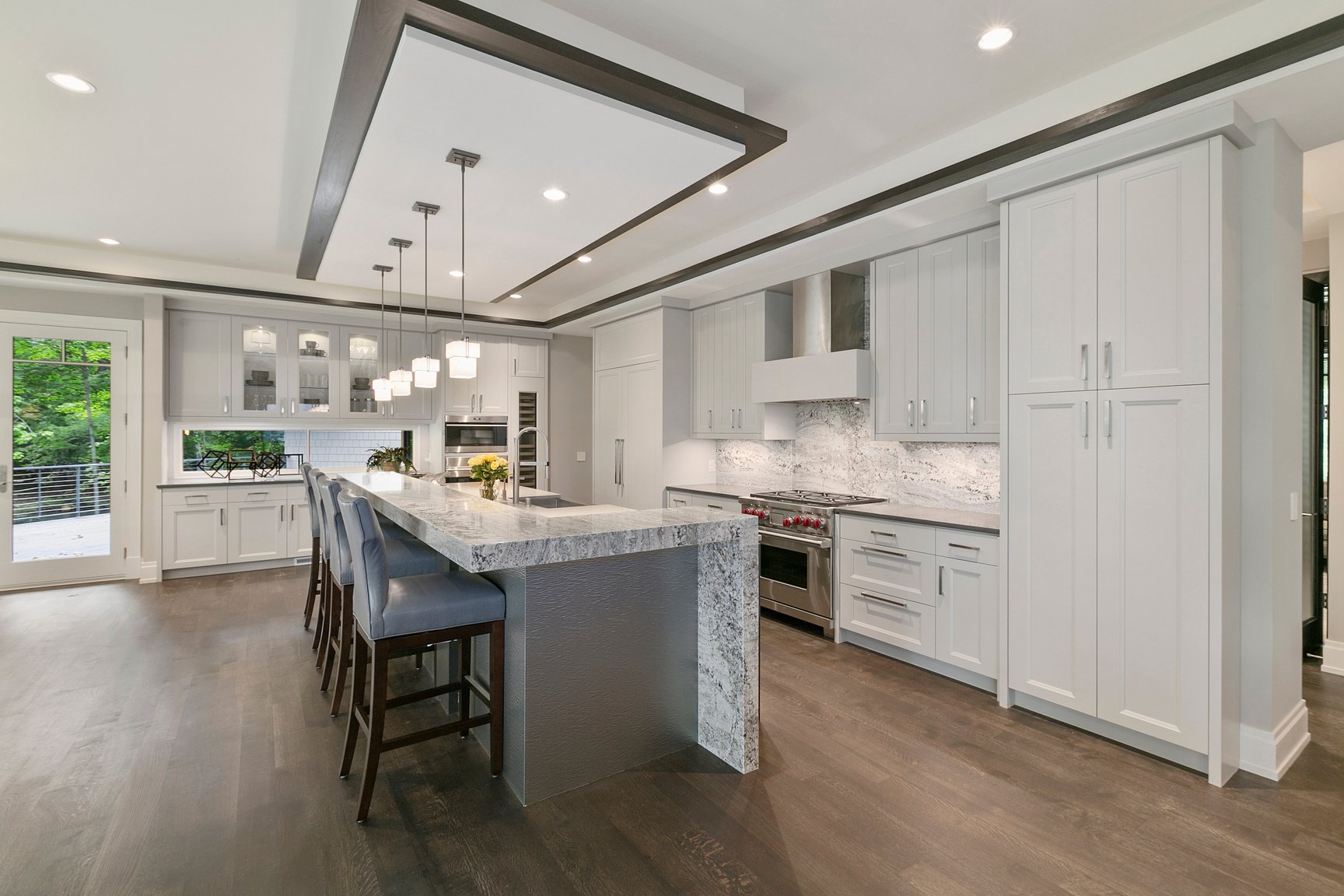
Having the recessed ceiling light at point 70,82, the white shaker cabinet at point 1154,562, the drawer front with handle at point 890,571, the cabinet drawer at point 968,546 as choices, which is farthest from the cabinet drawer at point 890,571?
the recessed ceiling light at point 70,82

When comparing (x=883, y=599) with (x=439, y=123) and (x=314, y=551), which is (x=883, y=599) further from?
(x=314, y=551)

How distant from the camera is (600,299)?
20.1ft

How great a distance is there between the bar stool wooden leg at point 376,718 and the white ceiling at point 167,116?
2162mm

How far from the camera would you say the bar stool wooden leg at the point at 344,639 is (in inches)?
114

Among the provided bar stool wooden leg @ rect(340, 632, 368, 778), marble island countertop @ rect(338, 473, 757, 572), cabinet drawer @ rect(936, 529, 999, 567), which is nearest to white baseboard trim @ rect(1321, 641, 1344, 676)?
cabinet drawer @ rect(936, 529, 999, 567)

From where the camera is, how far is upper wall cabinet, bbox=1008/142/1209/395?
2.42 metres

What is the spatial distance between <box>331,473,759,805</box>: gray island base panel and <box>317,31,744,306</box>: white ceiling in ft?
4.88

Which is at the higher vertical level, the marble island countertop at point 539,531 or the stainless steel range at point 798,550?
the marble island countertop at point 539,531

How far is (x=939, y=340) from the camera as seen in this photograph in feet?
12.3

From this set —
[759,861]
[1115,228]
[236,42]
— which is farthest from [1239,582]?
[236,42]

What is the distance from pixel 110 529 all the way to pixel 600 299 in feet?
15.5

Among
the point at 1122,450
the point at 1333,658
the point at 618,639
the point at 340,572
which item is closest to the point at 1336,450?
the point at 1333,658

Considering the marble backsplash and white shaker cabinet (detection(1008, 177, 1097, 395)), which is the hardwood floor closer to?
the marble backsplash

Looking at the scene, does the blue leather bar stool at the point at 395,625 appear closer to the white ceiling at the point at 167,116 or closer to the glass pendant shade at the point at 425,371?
the glass pendant shade at the point at 425,371
